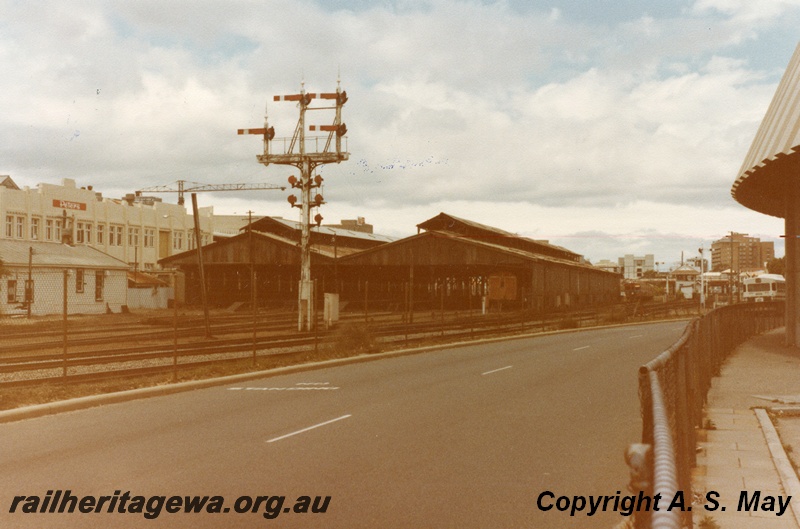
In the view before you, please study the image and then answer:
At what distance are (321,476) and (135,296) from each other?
190ft

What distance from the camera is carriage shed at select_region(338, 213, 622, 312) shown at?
56.4 m

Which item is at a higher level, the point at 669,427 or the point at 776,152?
the point at 776,152

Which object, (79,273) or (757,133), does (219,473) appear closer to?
(757,133)

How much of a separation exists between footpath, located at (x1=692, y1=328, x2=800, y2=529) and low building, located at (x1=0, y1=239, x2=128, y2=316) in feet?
117

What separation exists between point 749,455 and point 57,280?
1769 inches

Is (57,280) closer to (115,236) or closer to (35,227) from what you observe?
(35,227)

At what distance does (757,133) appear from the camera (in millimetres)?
27734

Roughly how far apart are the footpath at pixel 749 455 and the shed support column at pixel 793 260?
409 inches

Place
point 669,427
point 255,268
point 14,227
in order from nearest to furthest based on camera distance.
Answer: point 669,427
point 14,227
point 255,268

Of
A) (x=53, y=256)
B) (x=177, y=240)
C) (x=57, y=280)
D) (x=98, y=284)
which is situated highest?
(x=177, y=240)

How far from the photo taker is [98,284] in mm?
51500

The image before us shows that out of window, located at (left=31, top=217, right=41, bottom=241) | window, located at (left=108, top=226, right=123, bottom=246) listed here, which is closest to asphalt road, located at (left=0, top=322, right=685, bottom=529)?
window, located at (left=31, top=217, right=41, bottom=241)

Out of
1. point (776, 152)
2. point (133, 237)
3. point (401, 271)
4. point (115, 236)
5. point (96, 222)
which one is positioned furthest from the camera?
point (133, 237)

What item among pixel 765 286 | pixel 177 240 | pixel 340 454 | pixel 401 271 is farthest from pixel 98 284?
pixel 765 286
